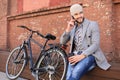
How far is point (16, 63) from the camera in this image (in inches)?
266

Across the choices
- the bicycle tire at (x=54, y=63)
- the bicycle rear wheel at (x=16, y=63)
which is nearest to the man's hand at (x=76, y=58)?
the bicycle tire at (x=54, y=63)

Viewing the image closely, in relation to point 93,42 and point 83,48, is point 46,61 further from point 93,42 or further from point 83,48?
point 93,42

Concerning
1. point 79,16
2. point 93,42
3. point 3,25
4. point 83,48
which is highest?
point 79,16

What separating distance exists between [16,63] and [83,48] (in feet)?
7.92

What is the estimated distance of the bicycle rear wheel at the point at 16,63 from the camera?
663cm

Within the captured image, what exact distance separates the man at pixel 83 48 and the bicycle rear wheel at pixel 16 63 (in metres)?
1.93

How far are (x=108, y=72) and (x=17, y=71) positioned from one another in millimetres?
2749

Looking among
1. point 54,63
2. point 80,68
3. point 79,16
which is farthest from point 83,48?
point 54,63

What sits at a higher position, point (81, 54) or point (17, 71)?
point (81, 54)

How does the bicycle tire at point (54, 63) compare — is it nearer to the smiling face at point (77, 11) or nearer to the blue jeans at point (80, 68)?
the blue jeans at point (80, 68)

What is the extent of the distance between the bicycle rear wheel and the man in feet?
6.32

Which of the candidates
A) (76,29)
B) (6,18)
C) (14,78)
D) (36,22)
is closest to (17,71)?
(14,78)

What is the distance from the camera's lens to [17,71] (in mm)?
6898

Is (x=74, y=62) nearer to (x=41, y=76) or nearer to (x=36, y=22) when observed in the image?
(x=41, y=76)
